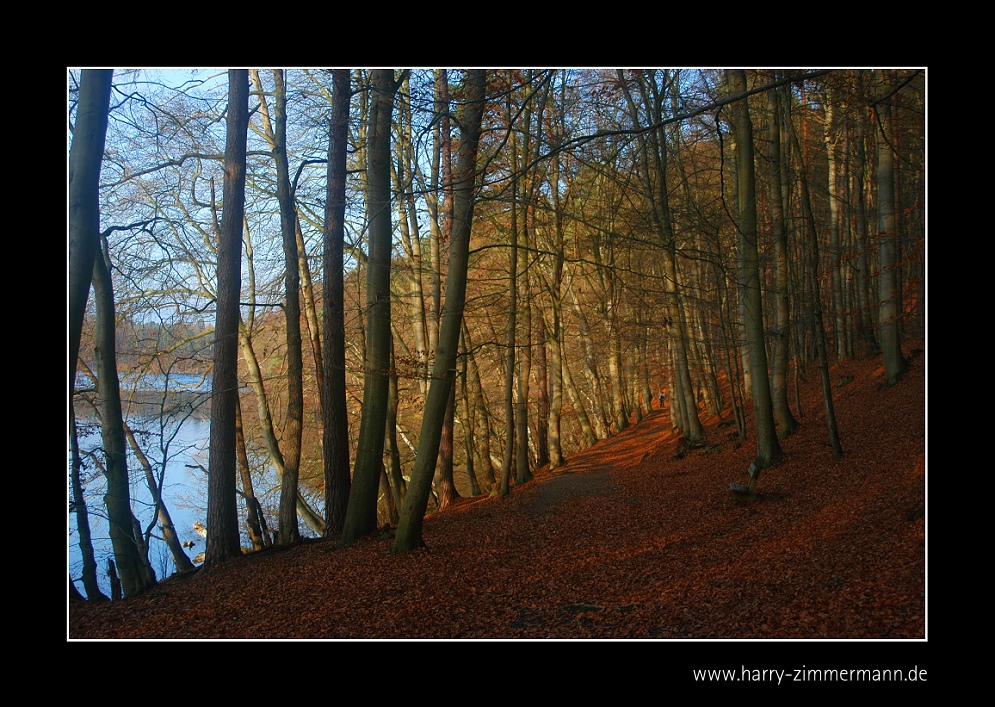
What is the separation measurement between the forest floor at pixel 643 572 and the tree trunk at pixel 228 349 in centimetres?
59

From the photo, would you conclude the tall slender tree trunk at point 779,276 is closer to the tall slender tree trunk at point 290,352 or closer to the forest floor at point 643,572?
the forest floor at point 643,572

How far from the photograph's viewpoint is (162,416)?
1064 cm

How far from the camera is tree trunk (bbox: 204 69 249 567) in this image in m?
9.88

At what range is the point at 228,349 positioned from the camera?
33.1 ft

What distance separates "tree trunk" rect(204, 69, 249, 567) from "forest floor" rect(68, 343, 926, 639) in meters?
0.59

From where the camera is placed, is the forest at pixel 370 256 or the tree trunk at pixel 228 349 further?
the tree trunk at pixel 228 349

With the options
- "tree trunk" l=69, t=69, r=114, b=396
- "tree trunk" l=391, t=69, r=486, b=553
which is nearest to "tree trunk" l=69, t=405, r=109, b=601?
"tree trunk" l=69, t=69, r=114, b=396

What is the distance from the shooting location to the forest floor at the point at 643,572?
17.7ft

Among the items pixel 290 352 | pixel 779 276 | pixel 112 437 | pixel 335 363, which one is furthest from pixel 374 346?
pixel 779 276

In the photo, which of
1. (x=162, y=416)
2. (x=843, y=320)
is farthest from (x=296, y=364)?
(x=843, y=320)

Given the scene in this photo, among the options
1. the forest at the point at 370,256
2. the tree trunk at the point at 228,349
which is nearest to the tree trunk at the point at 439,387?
the forest at the point at 370,256

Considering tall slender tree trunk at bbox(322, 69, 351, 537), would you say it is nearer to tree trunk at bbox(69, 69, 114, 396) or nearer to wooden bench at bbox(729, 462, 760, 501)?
tree trunk at bbox(69, 69, 114, 396)

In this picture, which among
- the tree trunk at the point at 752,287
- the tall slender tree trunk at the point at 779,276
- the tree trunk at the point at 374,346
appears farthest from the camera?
the tall slender tree trunk at the point at 779,276
